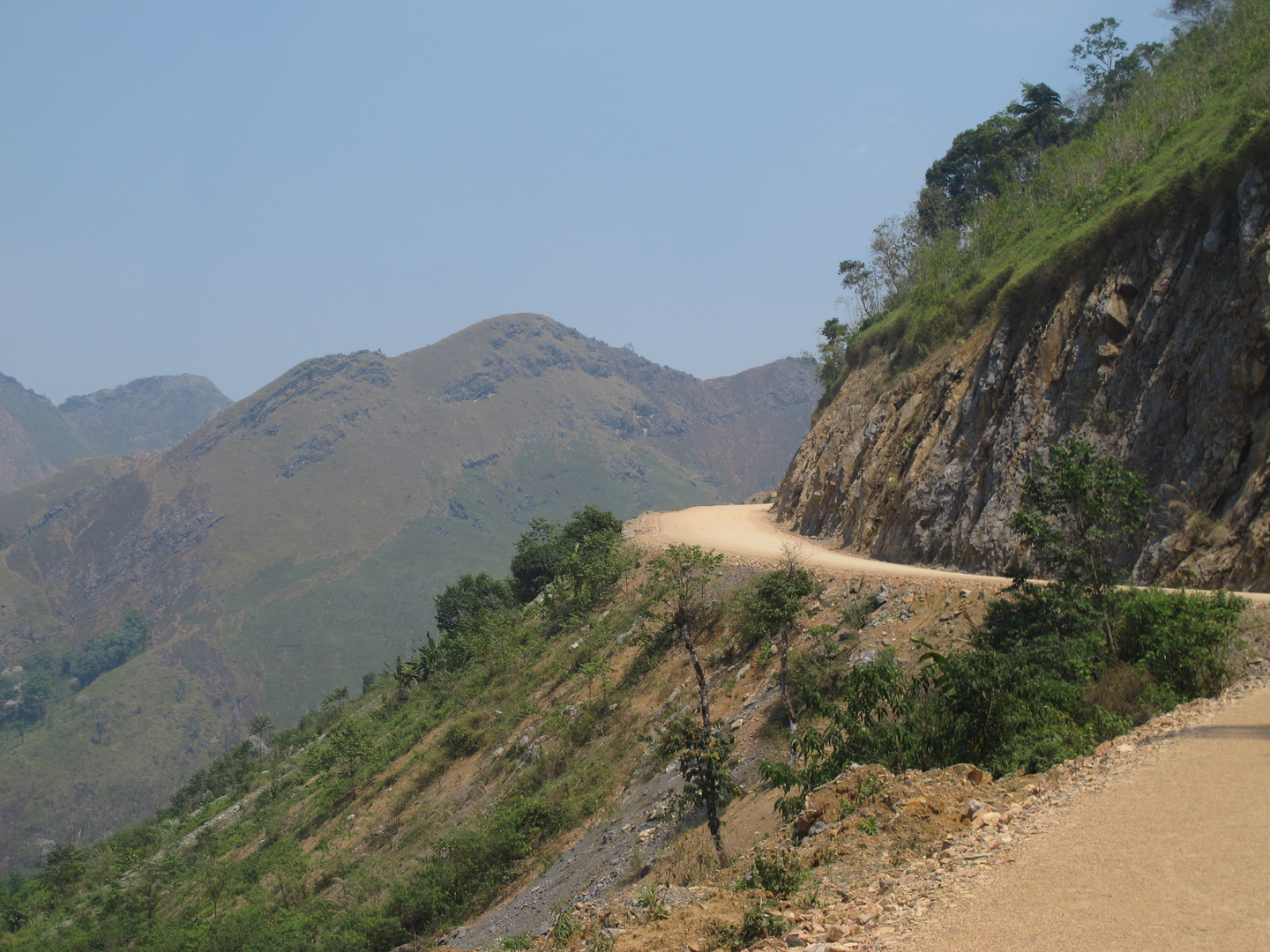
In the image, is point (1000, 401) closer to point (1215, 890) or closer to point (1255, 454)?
point (1255, 454)

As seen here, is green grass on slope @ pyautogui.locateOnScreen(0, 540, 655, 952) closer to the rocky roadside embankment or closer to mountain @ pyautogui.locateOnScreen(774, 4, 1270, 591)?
the rocky roadside embankment

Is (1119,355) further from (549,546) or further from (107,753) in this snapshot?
(107,753)

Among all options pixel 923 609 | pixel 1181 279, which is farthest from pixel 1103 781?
pixel 1181 279

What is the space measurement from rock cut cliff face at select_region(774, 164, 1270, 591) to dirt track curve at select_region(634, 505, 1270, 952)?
7164 millimetres

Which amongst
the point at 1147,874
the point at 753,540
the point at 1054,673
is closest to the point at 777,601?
the point at 1054,673

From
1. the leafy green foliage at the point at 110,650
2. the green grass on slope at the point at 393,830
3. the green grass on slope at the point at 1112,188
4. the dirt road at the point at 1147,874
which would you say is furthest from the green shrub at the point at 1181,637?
the leafy green foliage at the point at 110,650

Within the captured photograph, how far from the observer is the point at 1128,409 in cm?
1811

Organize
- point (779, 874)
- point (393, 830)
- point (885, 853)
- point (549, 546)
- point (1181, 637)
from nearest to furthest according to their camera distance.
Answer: point (779, 874), point (885, 853), point (1181, 637), point (393, 830), point (549, 546)

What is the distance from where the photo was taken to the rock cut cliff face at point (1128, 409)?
14.6 metres

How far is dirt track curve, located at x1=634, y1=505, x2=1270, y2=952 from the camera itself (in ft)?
17.7

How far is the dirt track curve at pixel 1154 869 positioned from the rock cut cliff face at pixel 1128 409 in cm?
716

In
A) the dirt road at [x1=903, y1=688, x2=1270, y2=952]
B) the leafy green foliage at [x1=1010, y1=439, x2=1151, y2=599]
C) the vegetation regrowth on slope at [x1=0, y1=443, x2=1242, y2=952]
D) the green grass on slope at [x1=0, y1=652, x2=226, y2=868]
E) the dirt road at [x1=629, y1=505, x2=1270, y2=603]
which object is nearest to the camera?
the dirt road at [x1=903, y1=688, x2=1270, y2=952]

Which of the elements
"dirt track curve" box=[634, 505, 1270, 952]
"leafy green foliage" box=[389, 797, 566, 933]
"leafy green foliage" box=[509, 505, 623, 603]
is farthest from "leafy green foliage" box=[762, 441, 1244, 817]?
"leafy green foliage" box=[509, 505, 623, 603]

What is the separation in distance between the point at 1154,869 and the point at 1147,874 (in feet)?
0.30
